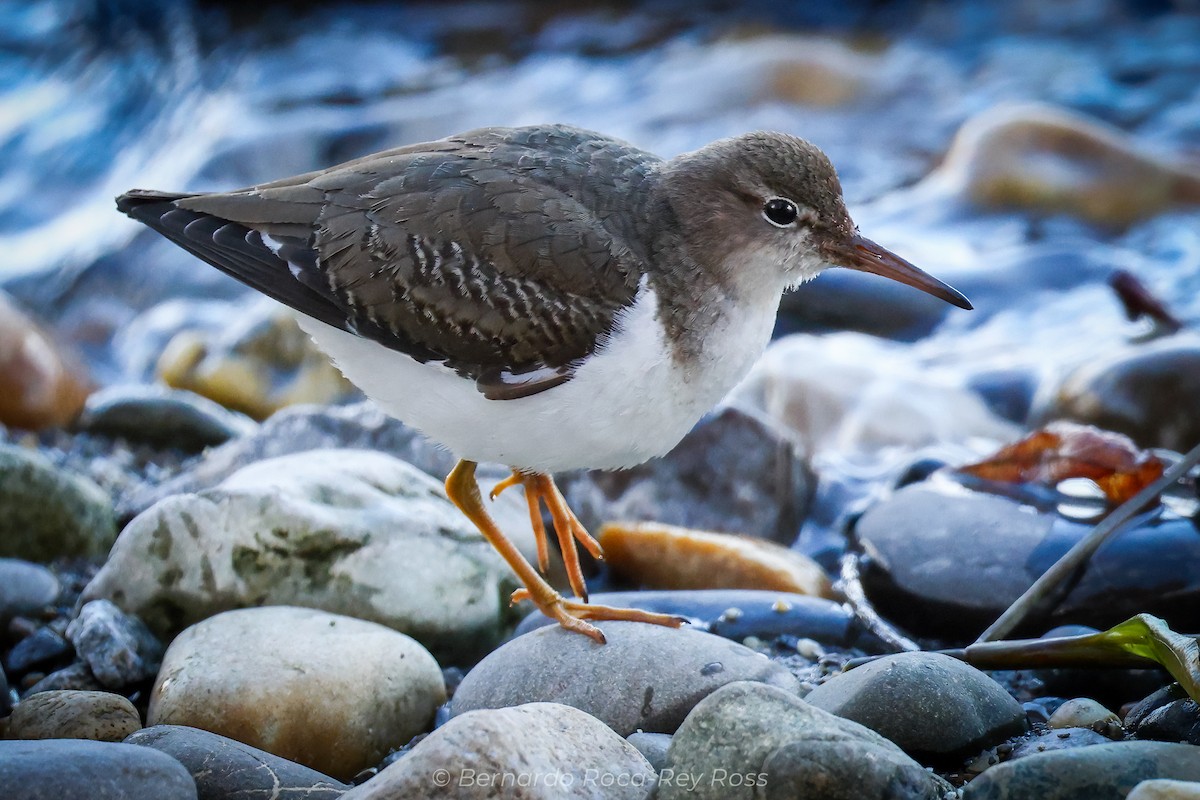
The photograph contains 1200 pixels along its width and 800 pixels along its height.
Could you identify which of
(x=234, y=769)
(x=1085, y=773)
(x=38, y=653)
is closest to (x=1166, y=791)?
(x=1085, y=773)

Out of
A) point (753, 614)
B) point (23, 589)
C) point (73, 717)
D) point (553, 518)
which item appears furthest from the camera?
point (553, 518)

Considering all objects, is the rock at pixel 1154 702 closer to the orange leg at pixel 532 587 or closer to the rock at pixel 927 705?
the rock at pixel 927 705

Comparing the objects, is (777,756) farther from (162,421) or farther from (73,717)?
(162,421)

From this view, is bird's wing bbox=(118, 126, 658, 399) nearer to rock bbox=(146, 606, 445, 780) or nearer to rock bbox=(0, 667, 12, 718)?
rock bbox=(146, 606, 445, 780)

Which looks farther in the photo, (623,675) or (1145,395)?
(1145,395)

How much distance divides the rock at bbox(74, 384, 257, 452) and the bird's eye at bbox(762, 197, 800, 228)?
4.20 metres

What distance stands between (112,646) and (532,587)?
170 cm

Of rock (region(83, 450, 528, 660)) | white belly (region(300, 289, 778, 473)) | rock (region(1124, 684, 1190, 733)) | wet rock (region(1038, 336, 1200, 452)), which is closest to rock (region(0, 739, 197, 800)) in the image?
rock (region(83, 450, 528, 660))

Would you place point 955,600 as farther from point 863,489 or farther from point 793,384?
point 793,384

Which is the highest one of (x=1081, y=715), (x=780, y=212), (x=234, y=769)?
(x=780, y=212)

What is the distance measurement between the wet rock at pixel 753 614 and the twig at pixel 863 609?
0.25ft

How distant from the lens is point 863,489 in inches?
275

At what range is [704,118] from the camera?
1300cm

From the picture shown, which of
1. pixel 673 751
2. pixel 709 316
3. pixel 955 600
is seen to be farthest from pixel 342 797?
pixel 955 600
